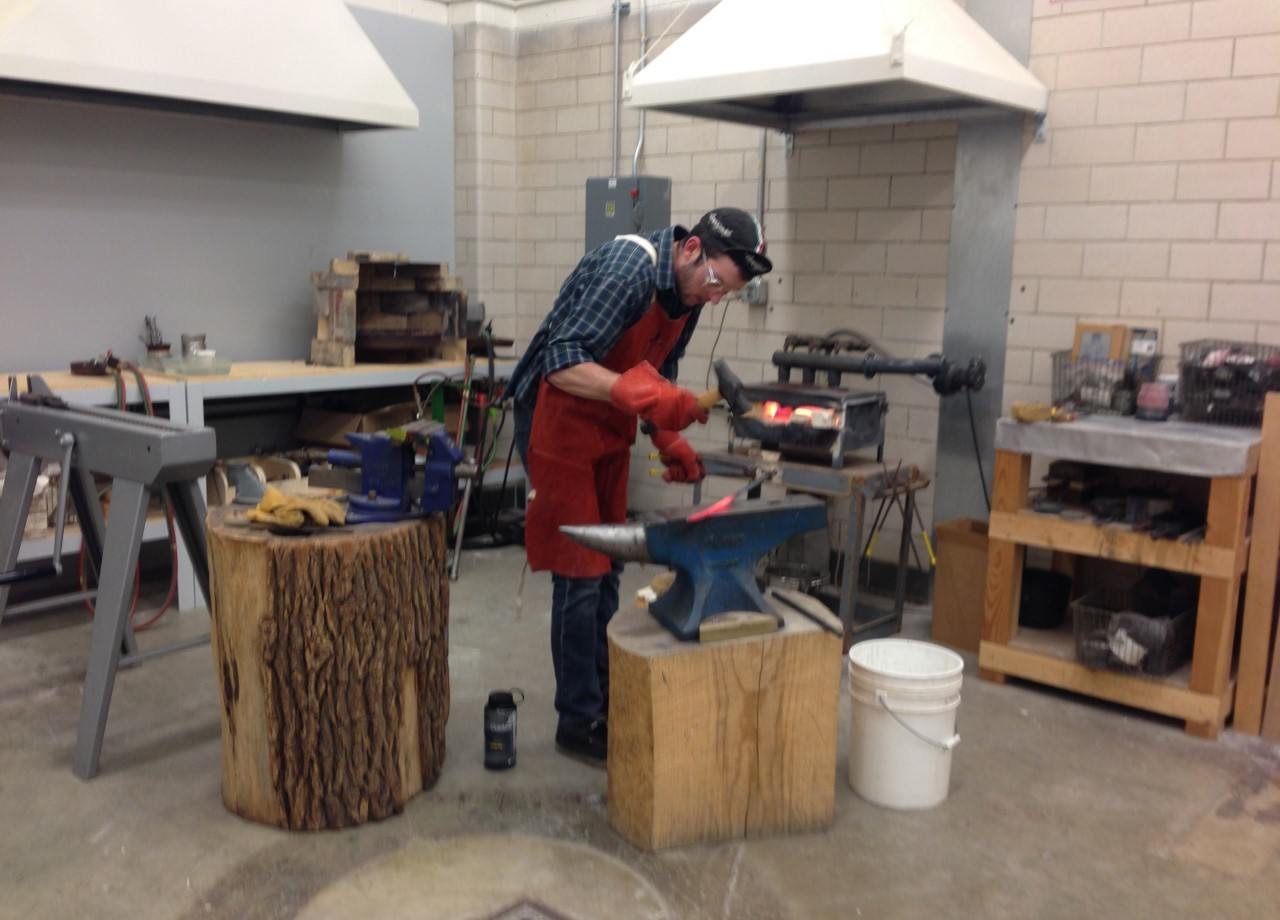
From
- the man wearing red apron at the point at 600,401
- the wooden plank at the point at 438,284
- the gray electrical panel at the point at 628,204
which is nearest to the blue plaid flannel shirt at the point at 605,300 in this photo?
the man wearing red apron at the point at 600,401

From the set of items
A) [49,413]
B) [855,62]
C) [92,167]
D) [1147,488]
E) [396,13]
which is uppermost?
[396,13]

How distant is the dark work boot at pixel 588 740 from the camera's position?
304 centimetres

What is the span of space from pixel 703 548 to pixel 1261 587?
1876 mm

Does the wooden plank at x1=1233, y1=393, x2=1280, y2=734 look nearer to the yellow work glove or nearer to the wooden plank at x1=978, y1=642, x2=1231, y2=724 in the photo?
the wooden plank at x1=978, y1=642, x2=1231, y2=724

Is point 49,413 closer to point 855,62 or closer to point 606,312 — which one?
point 606,312

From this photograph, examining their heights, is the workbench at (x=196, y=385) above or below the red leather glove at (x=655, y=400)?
below

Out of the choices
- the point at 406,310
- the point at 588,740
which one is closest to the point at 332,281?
the point at 406,310

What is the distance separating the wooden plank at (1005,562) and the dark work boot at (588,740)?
4.71 ft

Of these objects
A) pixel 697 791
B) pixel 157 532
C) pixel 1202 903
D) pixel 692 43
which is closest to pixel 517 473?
pixel 157 532

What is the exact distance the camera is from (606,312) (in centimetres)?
270

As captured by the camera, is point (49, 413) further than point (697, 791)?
Yes

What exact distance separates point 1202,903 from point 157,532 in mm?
3626

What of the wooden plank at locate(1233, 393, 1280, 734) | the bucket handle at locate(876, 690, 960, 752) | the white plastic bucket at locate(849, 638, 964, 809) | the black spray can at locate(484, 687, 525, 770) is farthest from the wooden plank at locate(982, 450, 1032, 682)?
the black spray can at locate(484, 687, 525, 770)

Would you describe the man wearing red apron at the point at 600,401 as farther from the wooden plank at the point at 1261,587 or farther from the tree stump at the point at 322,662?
the wooden plank at the point at 1261,587
